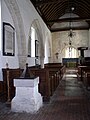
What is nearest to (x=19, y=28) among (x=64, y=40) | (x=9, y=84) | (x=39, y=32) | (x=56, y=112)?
(x=9, y=84)

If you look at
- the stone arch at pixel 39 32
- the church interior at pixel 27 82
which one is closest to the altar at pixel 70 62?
the church interior at pixel 27 82

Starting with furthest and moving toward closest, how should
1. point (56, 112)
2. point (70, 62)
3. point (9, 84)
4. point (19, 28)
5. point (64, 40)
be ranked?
point (64, 40) → point (70, 62) → point (19, 28) → point (9, 84) → point (56, 112)

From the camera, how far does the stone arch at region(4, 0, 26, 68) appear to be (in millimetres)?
7146

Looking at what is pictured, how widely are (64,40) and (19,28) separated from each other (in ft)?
41.9

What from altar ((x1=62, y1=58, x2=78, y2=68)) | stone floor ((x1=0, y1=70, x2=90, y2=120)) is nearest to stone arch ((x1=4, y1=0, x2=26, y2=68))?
stone floor ((x1=0, y1=70, x2=90, y2=120))

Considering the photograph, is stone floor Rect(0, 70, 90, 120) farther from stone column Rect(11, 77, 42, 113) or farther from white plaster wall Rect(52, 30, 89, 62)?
white plaster wall Rect(52, 30, 89, 62)

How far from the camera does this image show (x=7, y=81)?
17.6ft

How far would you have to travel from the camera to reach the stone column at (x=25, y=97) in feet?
14.1

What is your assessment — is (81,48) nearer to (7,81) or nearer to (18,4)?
(18,4)

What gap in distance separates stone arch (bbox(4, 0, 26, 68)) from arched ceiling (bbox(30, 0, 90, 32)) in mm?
2952

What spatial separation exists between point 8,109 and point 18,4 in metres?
4.43

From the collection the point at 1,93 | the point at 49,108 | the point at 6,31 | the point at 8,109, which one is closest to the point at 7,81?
the point at 1,93

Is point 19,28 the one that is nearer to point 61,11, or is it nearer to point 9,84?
point 9,84

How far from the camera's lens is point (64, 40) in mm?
20328
